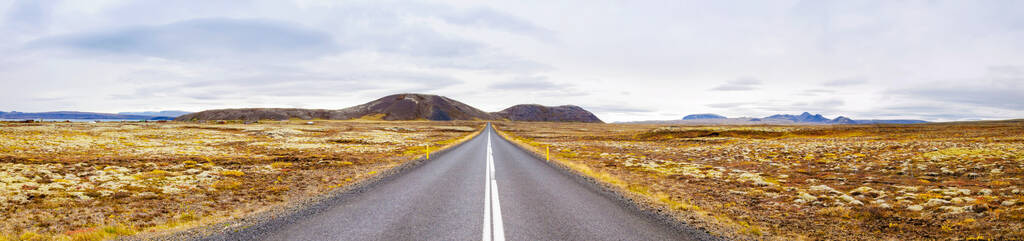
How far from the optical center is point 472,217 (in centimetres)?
898

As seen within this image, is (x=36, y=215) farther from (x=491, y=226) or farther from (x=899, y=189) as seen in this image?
(x=899, y=189)

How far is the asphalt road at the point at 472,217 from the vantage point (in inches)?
296

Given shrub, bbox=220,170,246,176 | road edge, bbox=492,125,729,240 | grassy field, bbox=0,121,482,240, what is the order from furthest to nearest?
shrub, bbox=220,170,246,176, grassy field, bbox=0,121,482,240, road edge, bbox=492,125,729,240

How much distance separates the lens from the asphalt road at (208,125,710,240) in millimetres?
7523

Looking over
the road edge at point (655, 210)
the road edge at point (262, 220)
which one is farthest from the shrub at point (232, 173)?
the road edge at point (655, 210)

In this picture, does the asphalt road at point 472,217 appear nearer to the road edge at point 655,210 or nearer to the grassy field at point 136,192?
the road edge at point 655,210

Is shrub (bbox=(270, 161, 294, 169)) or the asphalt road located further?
shrub (bbox=(270, 161, 294, 169))

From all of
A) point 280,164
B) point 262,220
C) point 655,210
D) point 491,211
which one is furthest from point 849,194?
point 280,164

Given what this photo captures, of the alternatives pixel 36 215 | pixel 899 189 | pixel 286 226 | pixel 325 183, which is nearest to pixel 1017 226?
pixel 899 189

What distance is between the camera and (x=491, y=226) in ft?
26.8

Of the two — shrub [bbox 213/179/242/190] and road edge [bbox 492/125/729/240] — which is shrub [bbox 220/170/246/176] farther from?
road edge [bbox 492/125/729/240]

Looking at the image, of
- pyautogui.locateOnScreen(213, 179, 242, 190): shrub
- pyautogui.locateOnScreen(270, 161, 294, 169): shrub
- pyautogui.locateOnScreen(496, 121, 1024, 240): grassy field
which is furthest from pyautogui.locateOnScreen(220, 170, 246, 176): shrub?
pyautogui.locateOnScreen(496, 121, 1024, 240): grassy field

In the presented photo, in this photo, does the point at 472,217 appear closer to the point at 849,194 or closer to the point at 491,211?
the point at 491,211

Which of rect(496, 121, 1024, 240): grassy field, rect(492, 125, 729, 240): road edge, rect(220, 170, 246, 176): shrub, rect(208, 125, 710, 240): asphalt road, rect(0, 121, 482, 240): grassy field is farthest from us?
rect(220, 170, 246, 176): shrub
